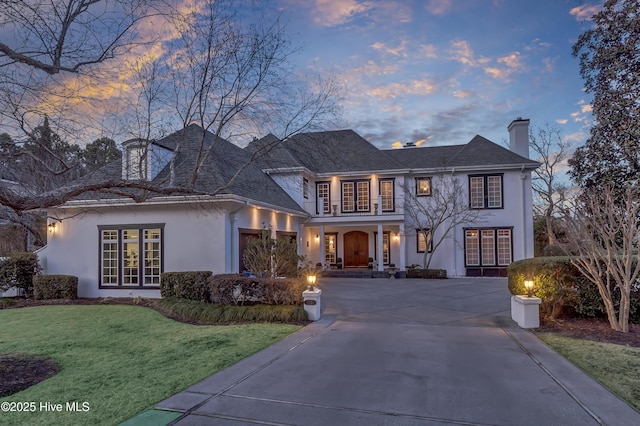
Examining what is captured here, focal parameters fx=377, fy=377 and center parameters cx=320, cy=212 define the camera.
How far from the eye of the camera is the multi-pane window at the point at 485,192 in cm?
2020

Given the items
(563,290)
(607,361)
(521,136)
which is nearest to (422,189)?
(521,136)

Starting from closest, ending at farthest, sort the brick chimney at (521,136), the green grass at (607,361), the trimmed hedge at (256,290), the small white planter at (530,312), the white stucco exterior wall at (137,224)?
the green grass at (607,361) → the small white planter at (530,312) → the trimmed hedge at (256,290) → the white stucco exterior wall at (137,224) → the brick chimney at (521,136)

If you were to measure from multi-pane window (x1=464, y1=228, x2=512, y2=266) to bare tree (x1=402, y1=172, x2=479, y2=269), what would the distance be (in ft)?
2.98

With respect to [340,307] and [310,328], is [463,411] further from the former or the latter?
[340,307]

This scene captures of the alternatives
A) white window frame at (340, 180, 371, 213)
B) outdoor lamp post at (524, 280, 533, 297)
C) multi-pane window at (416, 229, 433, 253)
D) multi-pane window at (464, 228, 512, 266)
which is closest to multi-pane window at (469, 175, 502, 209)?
multi-pane window at (464, 228, 512, 266)

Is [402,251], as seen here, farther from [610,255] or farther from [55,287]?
[55,287]

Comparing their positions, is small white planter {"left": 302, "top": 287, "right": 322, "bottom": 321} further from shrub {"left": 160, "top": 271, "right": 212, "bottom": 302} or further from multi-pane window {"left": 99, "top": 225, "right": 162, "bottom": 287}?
multi-pane window {"left": 99, "top": 225, "right": 162, "bottom": 287}

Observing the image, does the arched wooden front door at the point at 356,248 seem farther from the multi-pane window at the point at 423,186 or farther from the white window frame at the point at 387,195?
the multi-pane window at the point at 423,186

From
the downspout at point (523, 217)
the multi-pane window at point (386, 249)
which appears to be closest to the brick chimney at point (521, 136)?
the downspout at point (523, 217)

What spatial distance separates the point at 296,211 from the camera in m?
18.1

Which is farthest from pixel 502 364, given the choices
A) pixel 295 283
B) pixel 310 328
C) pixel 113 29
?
pixel 113 29

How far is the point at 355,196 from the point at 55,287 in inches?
572

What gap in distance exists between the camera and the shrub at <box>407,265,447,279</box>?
19172 millimetres

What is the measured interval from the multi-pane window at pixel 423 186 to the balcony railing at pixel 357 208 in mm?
1273
